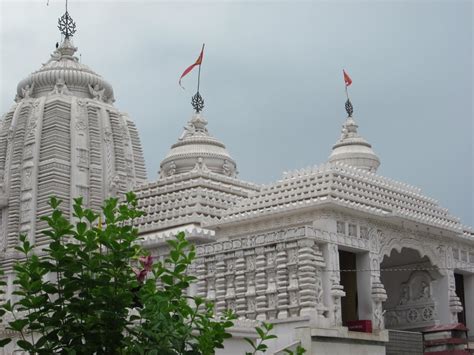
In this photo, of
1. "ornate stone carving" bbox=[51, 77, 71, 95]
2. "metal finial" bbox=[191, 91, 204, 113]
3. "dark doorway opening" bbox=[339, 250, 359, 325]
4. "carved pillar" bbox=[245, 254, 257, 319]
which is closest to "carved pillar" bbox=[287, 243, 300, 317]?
"carved pillar" bbox=[245, 254, 257, 319]

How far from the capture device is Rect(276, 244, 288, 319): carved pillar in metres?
33.3

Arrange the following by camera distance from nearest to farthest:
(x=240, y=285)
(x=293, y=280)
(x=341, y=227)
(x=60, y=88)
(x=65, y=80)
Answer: (x=293, y=280) < (x=341, y=227) < (x=240, y=285) < (x=60, y=88) < (x=65, y=80)

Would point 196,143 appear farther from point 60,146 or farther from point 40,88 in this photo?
point 40,88

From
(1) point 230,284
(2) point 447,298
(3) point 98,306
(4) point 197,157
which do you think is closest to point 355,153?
(4) point 197,157

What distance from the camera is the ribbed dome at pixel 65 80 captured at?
53.3m

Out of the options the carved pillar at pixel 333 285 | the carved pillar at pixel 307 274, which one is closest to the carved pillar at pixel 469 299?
the carved pillar at pixel 333 285

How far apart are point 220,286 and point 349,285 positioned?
514 centimetres

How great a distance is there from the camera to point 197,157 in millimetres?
48469

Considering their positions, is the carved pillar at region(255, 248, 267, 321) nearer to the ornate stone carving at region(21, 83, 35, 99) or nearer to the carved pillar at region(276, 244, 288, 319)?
the carved pillar at region(276, 244, 288, 319)

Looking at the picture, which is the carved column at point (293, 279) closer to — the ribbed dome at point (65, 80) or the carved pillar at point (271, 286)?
the carved pillar at point (271, 286)

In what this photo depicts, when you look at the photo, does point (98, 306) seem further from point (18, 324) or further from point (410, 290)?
point (410, 290)

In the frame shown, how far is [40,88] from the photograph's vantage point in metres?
53.6

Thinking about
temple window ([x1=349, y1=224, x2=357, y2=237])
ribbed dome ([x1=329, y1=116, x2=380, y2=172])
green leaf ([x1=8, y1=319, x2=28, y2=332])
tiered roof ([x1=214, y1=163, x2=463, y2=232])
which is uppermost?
ribbed dome ([x1=329, y1=116, x2=380, y2=172])

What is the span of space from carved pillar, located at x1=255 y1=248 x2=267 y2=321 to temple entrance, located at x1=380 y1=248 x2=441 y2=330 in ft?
23.2
